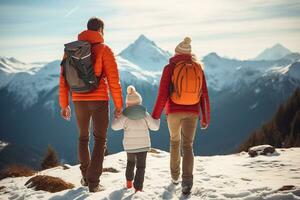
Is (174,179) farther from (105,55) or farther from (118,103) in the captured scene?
(105,55)

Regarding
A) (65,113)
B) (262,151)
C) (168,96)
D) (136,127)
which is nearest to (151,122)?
(136,127)

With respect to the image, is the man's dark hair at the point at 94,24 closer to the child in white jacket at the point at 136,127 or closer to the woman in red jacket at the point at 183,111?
the child in white jacket at the point at 136,127

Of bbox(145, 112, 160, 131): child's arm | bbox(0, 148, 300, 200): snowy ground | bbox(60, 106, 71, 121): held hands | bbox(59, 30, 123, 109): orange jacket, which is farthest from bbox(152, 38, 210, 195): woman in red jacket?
bbox(60, 106, 71, 121): held hands

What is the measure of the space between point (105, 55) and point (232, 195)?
404cm

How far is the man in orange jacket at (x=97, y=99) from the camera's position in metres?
8.86

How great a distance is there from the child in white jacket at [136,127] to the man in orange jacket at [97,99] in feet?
0.87

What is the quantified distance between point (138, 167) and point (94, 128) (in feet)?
4.40

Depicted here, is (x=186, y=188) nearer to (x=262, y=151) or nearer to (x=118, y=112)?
(x=118, y=112)

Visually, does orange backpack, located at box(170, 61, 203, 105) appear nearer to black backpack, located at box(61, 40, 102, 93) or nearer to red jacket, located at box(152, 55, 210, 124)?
red jacket, located at box(152, 55, 210, 124)

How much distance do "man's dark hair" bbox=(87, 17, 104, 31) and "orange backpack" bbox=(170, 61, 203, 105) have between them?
192cm

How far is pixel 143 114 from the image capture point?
30.6 feet

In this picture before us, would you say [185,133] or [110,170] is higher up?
[185,133]

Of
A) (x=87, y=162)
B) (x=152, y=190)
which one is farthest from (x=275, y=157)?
(x=87, y=162)

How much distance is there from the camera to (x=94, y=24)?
357 inches
